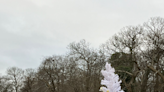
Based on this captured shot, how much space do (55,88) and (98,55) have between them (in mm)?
8368

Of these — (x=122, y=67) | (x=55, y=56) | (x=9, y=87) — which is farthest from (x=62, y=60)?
(x=9, y=87)

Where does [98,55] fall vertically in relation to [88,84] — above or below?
above

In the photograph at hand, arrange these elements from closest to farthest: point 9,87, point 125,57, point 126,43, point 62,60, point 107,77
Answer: point 107,77 < point 125,57 < point 126,43 < point 62,60 < point 9,87

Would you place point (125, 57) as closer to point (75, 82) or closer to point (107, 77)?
point (75, 82)

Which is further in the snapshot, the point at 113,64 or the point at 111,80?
the point at 113,64

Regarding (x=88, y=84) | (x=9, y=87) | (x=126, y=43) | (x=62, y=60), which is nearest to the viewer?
(x=88, y=84)

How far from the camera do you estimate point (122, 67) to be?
18531 millimetres

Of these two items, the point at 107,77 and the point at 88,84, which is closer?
the point at 107,77

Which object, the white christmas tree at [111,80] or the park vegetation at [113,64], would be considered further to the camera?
the park vegetation at [113,64]

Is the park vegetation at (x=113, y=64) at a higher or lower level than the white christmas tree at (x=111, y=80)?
higher

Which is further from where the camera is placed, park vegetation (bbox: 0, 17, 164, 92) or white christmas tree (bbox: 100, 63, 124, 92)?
park vegetation (bbox: 0, 17, 164, 92)

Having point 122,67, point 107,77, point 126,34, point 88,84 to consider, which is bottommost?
point 107,77

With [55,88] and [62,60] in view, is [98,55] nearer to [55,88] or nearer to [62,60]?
[62,60]

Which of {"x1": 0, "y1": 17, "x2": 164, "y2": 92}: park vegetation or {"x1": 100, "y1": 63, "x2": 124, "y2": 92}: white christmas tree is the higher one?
{"x1": 0, "y1": 17, "x2": 164, "y2": 92}: park vegetation
